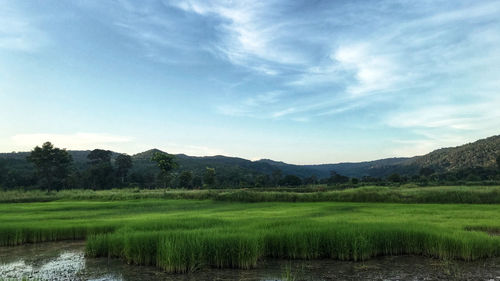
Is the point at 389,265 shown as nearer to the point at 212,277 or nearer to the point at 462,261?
the point at 462,261

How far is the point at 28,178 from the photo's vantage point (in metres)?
102

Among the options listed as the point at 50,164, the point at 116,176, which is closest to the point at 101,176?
the point at 116,176

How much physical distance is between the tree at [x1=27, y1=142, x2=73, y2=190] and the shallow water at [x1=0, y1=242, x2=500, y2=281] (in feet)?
299

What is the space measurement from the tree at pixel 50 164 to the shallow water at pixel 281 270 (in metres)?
91.2

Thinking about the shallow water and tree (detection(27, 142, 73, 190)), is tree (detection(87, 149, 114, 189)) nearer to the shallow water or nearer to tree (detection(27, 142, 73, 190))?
tree (detection(27, 142, 73, 190))

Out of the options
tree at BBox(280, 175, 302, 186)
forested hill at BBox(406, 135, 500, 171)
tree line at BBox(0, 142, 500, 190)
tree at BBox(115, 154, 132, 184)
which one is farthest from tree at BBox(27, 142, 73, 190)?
forested hill at BBox(406, 135, 500, 171)

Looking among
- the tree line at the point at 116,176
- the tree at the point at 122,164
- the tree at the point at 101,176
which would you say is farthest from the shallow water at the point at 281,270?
the tree at the point at 122,164

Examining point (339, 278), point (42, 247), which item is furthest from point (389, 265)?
point (42, 247)

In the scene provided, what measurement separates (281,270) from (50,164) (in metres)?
102

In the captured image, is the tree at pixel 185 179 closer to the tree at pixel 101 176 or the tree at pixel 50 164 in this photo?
the tree at pixel 101 176

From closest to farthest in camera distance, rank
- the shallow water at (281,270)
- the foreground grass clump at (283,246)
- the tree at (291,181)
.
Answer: the shallow water at (281,270), the foreground grass clump at (283,246), the tree at (291,181)

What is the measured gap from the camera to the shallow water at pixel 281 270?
1009cm

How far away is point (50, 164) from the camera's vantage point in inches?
3627

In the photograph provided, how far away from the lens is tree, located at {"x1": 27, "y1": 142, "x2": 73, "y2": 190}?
89.2 metres
